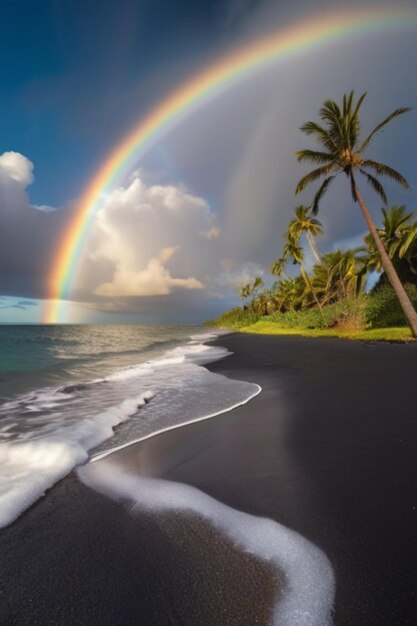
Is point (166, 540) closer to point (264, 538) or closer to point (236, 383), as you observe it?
point (264, 538)

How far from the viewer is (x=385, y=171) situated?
1648cm

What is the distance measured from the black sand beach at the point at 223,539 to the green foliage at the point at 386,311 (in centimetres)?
2073

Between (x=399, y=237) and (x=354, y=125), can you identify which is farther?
(x=399, y=237)

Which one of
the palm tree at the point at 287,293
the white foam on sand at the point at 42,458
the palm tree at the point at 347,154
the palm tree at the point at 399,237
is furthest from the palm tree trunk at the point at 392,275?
the palm tree at the point at 287,293

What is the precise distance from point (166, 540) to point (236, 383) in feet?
17.7

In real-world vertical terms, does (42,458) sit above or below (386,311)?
below

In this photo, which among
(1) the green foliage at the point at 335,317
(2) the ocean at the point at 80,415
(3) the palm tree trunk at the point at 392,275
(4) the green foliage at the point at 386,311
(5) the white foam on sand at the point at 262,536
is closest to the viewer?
(5) the white foam on sand at the point at 262,536

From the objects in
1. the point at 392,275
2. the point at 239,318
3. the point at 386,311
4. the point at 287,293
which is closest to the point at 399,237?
the point at 386,311

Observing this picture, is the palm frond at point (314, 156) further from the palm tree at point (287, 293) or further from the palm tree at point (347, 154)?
the palm tree at point (287, 293)

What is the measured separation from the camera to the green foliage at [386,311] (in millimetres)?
21188

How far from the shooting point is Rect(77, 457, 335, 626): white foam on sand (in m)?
1.29

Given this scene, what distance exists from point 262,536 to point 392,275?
1714cm

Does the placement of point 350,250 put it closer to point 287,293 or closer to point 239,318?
point 287,293

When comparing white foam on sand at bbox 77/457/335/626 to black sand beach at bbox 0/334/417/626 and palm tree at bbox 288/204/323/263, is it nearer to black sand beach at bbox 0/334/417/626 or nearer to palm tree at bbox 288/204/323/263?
black sand beach at bbox 0/334/417/626
